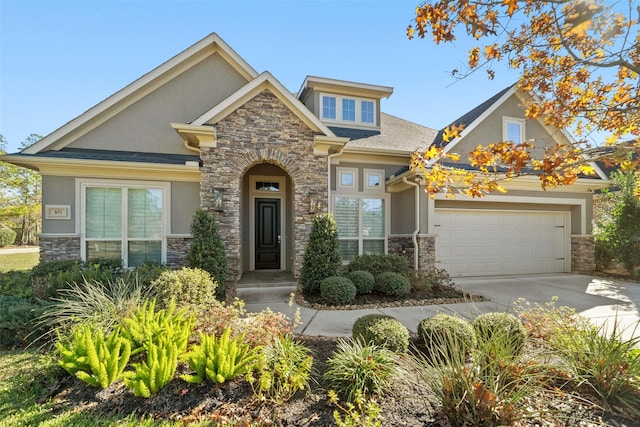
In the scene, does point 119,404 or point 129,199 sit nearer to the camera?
point 119,404

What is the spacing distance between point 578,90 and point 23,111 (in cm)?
1491

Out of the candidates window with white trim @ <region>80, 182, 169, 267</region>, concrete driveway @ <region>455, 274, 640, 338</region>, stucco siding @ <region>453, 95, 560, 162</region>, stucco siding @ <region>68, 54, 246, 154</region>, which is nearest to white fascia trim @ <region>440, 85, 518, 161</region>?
stucco siding @ <region>453, 95, 560, 162</region>

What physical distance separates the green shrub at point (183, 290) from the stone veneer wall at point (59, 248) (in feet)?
13.5

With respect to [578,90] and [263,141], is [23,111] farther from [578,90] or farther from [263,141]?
[578,90]

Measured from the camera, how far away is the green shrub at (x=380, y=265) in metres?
7.41

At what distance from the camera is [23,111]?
935 cm

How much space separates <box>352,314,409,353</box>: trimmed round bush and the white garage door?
19.8 feet

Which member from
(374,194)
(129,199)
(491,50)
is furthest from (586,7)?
(129,199)

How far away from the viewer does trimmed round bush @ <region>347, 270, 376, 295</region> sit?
6719mm

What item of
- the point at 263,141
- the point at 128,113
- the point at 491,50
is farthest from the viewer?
the point at 128,113

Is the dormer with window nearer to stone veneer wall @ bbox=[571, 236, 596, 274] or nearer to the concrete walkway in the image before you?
the concrete walkway

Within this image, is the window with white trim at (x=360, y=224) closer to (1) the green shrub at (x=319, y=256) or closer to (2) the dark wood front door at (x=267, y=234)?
(1) the green shrub at (x=319, y=256)

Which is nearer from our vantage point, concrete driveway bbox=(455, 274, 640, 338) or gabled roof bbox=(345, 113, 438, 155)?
concrete driveway bbox=(455, 274, 640, 338)

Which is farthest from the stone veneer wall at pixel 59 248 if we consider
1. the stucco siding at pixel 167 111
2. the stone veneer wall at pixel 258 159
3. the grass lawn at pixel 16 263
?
the grass lawn at pixel 16 263
